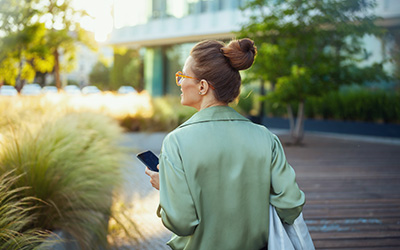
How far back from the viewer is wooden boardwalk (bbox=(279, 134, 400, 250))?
4.33 meters

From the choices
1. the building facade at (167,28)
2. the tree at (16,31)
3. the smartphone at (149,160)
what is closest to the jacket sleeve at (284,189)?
the smartphone at (149,160)

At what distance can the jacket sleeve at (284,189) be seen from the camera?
190 cm

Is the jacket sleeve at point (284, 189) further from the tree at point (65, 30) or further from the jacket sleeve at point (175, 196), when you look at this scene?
the tree at point (65, 30)

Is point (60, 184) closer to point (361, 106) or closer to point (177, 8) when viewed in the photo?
point (361, 106)

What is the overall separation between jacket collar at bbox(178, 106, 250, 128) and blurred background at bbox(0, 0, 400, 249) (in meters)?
0.21

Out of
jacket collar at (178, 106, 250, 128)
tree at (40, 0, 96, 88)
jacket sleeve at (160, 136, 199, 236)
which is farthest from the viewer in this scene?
tree at (40, 0, 96, 88)

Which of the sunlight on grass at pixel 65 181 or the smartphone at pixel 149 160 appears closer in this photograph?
the smartphone at pixel 149 160

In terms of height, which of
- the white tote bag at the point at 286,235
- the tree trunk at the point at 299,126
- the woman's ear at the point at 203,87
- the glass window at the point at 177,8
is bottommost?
the tree trunk at the point at 299,126

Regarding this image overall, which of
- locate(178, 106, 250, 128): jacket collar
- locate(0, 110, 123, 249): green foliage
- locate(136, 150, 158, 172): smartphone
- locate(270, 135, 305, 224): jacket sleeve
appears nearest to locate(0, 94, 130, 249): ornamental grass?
locate(0, 110, 123, 249): green foliage

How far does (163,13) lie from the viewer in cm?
2625

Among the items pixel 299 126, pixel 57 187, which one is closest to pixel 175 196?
pixel 57 187

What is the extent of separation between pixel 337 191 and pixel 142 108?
7333 mm

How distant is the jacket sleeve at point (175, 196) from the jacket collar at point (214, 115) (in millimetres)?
145

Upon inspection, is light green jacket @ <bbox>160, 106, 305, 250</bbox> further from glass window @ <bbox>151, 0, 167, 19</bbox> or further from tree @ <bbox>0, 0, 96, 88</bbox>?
glass window @ <bbox>151, 0, 167, 19</bbox>
